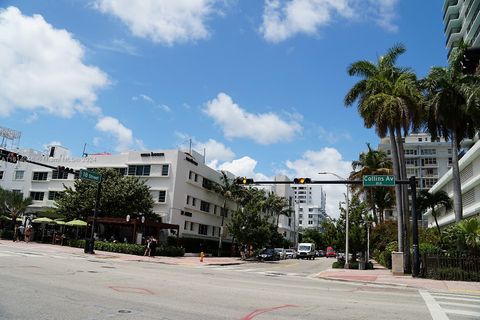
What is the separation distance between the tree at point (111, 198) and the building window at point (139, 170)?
364cm

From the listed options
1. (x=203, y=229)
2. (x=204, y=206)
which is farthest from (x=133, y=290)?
(x=203, y=229)

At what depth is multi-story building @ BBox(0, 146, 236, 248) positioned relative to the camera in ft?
163

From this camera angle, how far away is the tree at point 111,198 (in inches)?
1767

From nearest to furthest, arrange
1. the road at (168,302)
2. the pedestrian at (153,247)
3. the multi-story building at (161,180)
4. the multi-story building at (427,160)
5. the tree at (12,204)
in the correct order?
the road at (168,302)
the pedestrian at (153,247)
the multi-story building at (161,180)
the tree at (12,204)
the multi-story building at (427,160)

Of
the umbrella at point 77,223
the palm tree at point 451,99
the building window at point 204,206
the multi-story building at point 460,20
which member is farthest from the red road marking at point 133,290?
the multi-story building at point 460,20

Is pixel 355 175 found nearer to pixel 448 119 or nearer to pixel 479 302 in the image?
pixel 448 119

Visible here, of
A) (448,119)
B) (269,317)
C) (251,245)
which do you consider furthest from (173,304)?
(251,245)

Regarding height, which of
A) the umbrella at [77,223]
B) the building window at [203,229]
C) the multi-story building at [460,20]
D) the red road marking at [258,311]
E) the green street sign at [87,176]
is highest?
the multi-story building at [460,20]

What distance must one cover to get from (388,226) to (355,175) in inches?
322

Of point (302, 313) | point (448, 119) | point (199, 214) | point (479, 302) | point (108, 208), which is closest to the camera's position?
point (302, 313)

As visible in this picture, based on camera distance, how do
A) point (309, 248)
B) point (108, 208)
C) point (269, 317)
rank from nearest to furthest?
point (269, 317) < point (108, 208) < point (309, 248)

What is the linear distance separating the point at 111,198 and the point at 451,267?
1264 inches

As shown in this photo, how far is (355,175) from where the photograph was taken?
57.9 metres

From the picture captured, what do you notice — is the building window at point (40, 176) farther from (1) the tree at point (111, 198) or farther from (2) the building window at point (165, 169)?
(2) the building window at point (165, 169)
